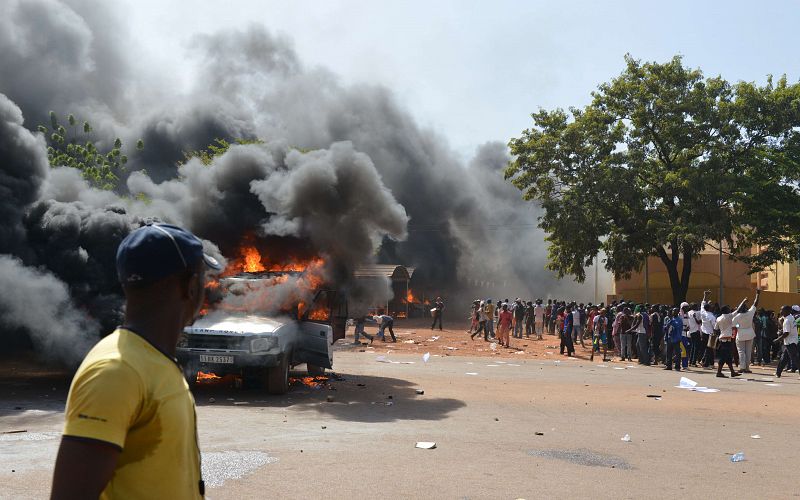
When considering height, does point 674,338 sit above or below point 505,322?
below

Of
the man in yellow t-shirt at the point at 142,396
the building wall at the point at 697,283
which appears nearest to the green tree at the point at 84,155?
the building wall at the point at 697,283

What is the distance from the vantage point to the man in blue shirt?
18.6 metres

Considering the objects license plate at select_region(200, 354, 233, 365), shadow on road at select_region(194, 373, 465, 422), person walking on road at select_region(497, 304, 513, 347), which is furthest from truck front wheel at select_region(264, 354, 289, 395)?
person walking on road at select_region(497, 304, 513, 347)

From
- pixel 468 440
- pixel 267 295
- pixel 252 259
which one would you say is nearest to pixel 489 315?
pixel 252 259

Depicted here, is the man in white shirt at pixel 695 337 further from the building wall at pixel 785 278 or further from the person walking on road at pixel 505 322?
the building wall at pixel 785 278

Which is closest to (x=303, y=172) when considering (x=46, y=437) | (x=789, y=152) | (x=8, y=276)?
(x=8, y=276)

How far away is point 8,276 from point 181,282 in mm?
10774

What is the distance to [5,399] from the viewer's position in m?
10.6

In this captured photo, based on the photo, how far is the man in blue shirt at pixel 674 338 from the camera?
18609 mm

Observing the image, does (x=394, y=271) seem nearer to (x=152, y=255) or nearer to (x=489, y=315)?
(x=489, y=315)

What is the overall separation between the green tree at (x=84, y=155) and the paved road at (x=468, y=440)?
1172 inches

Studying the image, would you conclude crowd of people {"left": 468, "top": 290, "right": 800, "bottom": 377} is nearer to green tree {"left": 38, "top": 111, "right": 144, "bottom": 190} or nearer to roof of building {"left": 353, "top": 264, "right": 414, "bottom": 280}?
roof of building {"left": 353, "top": 264, "right": 414, "bottom": 280}

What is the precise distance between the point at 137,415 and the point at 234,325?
32.6 feet

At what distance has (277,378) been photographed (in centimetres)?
1168
